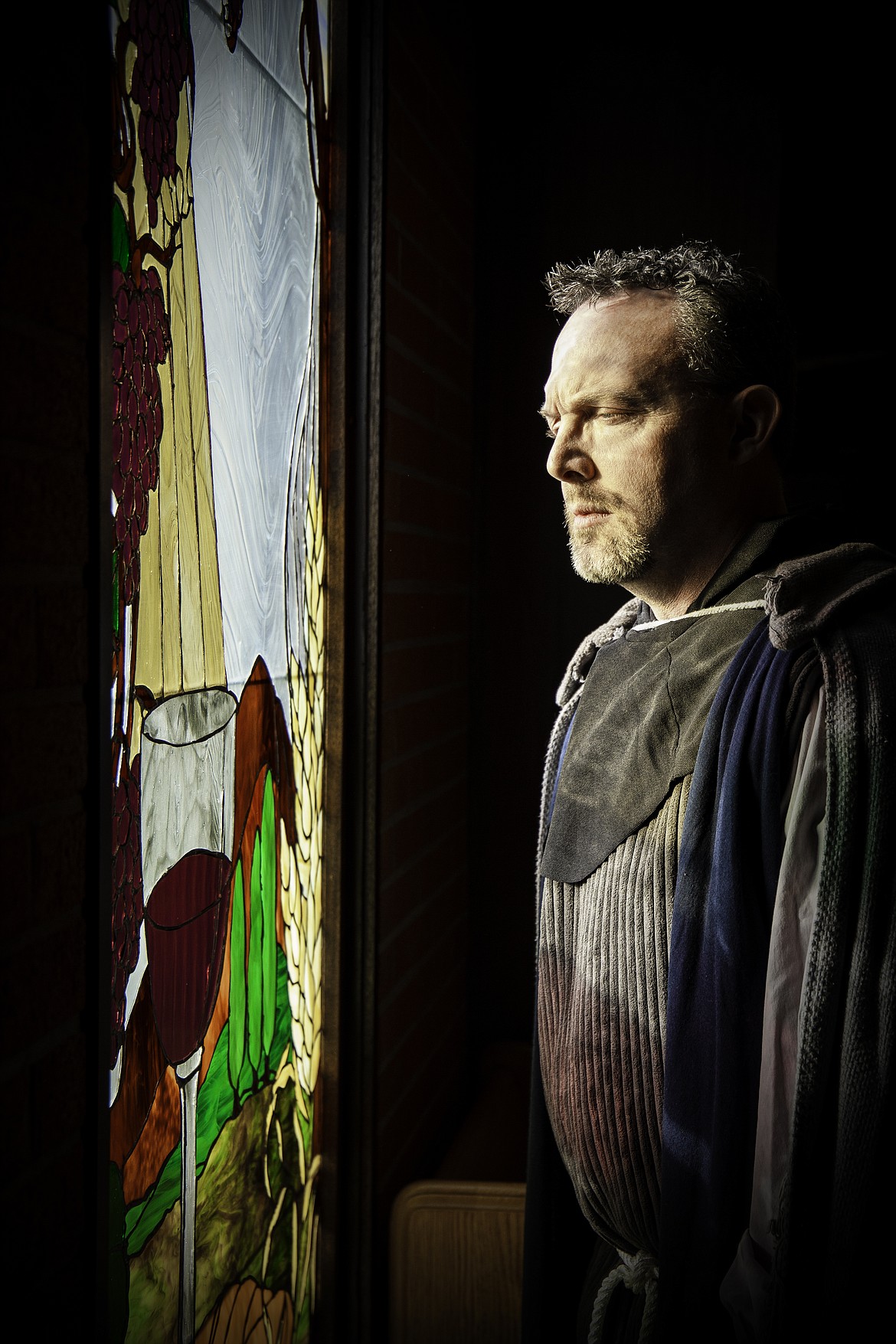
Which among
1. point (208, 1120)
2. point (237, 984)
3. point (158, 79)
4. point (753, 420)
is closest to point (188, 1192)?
point (208, 1120)

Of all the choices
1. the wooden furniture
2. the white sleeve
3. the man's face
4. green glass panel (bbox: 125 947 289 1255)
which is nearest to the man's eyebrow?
the man's face

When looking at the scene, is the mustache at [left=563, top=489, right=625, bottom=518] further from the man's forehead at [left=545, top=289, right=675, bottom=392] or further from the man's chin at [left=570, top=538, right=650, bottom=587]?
the man's forehead at [left=545, top=289, right=675, bottom=392]

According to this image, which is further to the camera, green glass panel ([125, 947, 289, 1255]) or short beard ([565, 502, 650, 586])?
short beard ([565, 502, 650, 586])

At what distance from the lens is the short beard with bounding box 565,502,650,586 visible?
47.7 inches

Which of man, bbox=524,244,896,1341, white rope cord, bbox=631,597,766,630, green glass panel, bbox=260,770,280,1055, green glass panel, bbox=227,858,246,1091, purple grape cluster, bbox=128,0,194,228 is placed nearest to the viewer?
man, bbox=524,244,896,1341

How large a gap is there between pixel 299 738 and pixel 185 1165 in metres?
0.61

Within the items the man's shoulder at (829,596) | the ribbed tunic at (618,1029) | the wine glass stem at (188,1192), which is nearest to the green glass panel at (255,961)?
the wine glass stem at (188,1192)

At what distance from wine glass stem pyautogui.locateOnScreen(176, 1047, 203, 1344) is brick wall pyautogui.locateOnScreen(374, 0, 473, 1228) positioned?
0.53m

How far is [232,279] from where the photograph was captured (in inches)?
50.4

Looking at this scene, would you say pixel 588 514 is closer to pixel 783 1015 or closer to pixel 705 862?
pixel 705 862

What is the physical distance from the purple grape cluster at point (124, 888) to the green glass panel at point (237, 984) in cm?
25

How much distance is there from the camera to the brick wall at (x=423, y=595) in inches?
69.0

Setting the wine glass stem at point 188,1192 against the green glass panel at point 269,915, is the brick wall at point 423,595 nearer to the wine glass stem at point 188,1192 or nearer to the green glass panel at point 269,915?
the green glass panel at point 269,915

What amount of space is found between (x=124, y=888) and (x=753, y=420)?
2.91 ft
